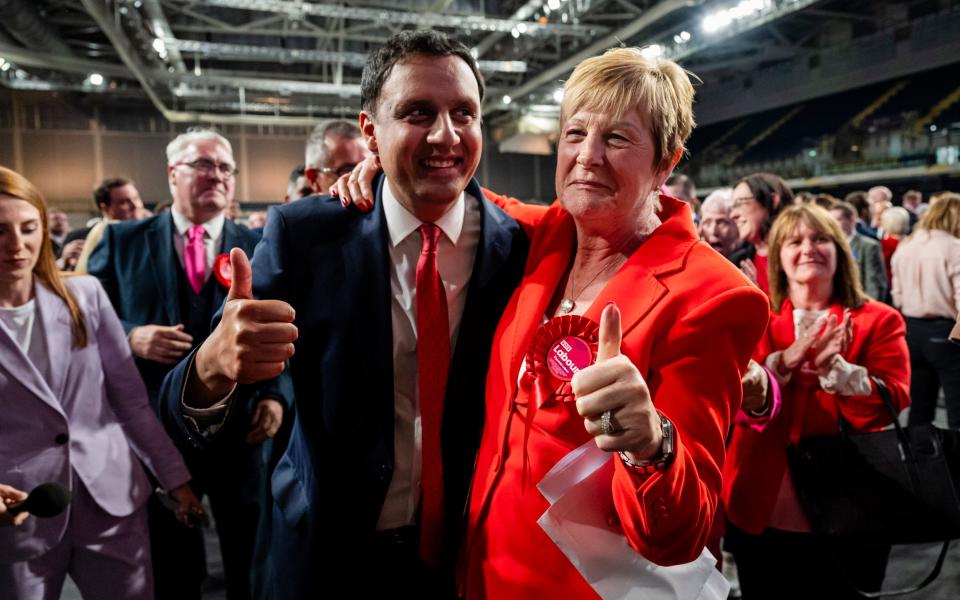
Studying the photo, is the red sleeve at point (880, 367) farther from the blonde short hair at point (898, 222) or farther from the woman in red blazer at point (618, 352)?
the blonde short hair at point (898, 222)

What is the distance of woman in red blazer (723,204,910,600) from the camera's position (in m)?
1.85

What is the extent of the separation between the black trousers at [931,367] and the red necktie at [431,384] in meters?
3.15

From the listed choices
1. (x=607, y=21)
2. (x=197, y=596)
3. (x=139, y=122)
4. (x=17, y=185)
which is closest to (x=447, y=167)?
(x=17, y=185)

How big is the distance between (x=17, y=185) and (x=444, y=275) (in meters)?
1.25

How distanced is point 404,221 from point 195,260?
1.35m

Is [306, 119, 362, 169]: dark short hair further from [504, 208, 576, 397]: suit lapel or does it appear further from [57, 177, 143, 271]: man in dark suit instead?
[57, 177, 143, 271]: man in dark suit

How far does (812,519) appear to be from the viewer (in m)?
1.83

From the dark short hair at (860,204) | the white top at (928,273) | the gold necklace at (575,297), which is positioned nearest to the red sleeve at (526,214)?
the gold necklace at (575,297)

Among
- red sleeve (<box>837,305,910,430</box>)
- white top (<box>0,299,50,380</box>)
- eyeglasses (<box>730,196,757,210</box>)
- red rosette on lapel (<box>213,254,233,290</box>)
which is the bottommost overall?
red sleeve (<box>837,305,910,430</box>)

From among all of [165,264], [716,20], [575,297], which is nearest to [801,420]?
[575,297]

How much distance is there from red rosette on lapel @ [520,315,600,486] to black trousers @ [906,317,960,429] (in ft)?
10.2

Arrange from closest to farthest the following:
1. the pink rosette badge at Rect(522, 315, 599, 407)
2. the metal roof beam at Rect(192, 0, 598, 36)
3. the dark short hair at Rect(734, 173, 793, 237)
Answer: the pink rosette badge at Rect(522, 315, 599, 407), the dark short hair at Rect(734, 173, 793, 237), the metal roof beam at Rect(192, 0, 598, 36)

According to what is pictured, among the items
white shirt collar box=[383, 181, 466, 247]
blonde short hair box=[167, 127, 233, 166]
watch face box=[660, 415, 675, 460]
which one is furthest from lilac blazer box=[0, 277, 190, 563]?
watch face box=[660, 415, 675, 460]

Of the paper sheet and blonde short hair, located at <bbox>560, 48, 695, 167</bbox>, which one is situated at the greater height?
blonde short hair, located at <bbox>560, 48, 695, 167</bbox>
